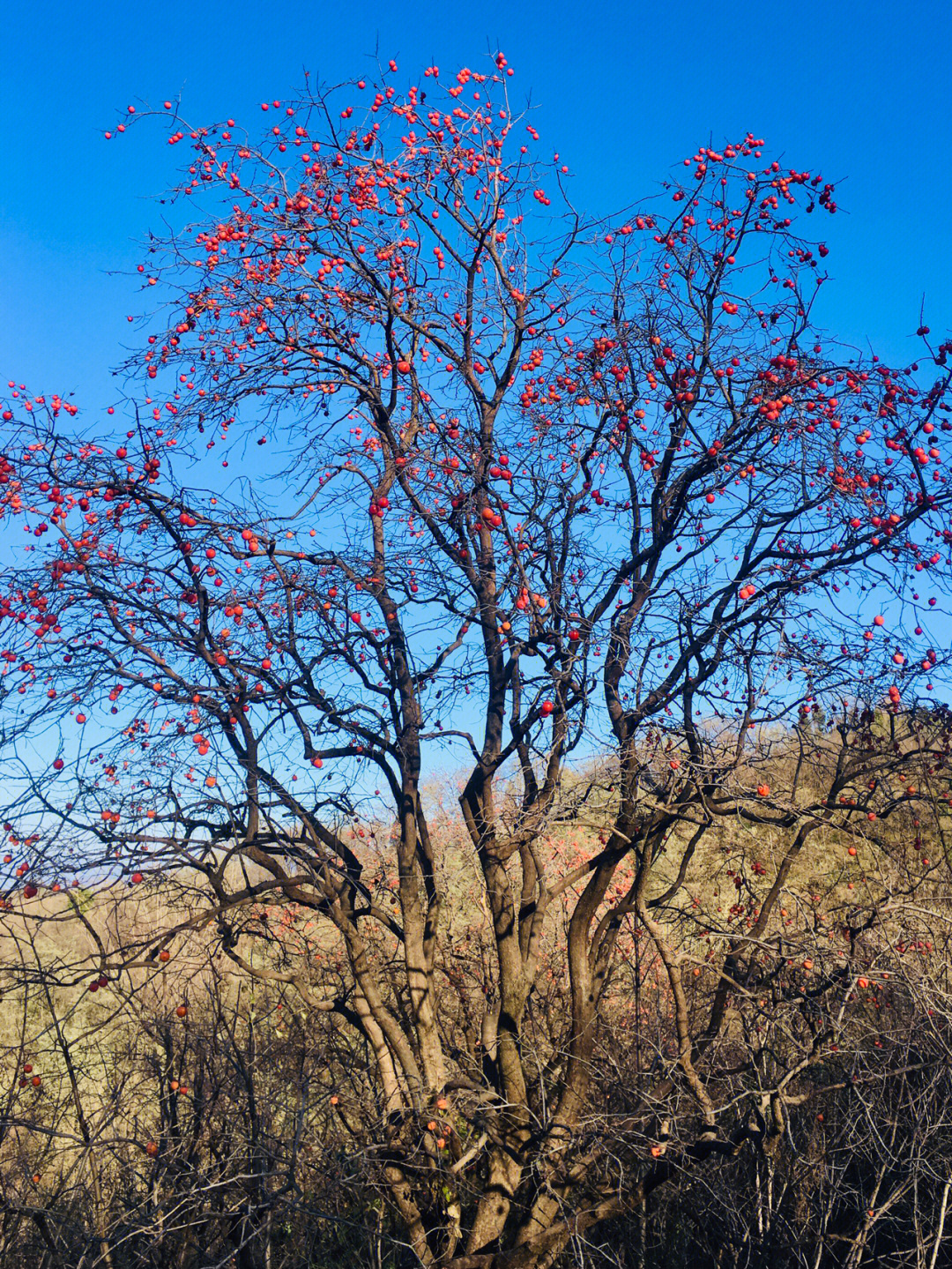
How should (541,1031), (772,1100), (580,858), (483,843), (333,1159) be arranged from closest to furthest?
(772,1100) < (483,843) < (333,1159) < (541,1031) < (580,858)

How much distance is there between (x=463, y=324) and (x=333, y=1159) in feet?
17.2

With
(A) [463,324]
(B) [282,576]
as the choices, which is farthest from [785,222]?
(B) [282,576]

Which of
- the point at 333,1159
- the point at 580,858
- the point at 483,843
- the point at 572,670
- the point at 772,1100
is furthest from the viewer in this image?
the point at 580,858

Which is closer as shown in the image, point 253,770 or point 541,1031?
point 253,770

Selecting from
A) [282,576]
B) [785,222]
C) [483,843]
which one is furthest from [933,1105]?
[785,222]

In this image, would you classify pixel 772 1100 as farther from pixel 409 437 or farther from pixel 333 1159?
pixel 409 437

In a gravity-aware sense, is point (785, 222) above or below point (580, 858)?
above

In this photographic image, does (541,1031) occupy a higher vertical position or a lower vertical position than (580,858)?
lower

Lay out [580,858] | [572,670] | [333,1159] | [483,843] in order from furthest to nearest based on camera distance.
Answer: [580,858] < [333,1159] < [483,843] < [572,670]

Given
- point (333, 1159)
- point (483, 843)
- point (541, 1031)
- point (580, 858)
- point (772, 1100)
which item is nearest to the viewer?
point (772, 1100)

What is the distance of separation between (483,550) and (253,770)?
6.11ft

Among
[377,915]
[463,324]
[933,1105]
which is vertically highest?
[463,324]

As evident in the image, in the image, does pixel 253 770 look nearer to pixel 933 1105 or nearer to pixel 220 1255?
pixel 220 1255

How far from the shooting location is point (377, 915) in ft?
18.6
